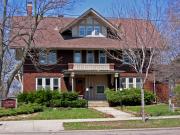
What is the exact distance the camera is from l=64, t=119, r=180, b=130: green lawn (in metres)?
20.2

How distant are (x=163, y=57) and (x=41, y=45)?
11.7 meters

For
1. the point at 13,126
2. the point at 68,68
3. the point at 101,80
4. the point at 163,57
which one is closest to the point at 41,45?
the point at 68,68

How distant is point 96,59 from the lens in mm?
41969

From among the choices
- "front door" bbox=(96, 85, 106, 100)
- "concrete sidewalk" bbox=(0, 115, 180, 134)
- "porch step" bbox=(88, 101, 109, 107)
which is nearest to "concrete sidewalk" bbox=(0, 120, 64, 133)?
"concrete sidewalk" bbox=(0, 115, 180, 134)

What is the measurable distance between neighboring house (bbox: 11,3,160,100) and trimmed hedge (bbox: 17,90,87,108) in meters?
3.74

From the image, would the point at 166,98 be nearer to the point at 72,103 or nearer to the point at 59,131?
the point at 72,103

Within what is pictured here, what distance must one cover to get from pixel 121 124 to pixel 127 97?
15000mm

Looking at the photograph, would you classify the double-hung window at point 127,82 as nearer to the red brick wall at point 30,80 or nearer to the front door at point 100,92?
the front door at point 100,92

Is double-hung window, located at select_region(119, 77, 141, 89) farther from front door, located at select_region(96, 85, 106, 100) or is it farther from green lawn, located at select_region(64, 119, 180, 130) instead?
green lawn, located at select_region(64, 119, 180, 130)

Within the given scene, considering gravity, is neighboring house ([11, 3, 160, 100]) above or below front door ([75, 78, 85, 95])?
above

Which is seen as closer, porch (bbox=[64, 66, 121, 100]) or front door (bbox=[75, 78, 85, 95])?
porch (bbox=[64, 66, 121, 100])

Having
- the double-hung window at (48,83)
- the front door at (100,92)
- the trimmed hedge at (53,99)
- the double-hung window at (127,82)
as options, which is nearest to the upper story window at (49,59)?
the double-hung window at (48,83)

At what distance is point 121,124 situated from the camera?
2150cm

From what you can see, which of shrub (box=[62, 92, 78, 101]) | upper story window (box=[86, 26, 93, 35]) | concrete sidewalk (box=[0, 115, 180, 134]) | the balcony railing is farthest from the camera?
upper story window (box=[86, 26, 93, 35])
